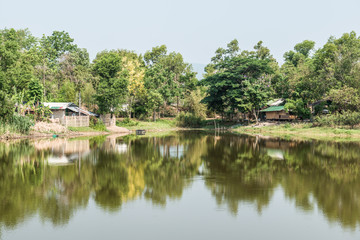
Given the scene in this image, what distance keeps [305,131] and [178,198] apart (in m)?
37.7

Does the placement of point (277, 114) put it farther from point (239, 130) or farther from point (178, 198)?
point (178, 198)

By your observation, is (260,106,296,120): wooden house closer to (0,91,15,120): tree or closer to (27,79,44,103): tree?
(27,79,44,103): tree

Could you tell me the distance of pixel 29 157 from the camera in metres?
22.3

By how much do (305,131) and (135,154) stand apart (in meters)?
30.2

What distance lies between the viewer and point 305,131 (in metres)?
46.4

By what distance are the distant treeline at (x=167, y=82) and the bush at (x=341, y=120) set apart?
65.2 inches

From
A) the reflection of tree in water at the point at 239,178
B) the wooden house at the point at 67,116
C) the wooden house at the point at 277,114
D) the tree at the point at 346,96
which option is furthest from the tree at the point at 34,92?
the tree at the point at 346,96

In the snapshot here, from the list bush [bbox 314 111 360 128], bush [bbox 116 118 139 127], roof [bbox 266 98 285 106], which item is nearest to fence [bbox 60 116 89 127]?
bush [bbox 116 118 139 127]

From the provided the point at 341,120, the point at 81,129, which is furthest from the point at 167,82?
the point at 341,120

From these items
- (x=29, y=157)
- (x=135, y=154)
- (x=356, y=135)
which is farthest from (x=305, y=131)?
(x=29, y=157)

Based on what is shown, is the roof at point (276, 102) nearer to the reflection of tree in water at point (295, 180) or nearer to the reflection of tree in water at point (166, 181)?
the reflection of tree in water at point (295, 180)

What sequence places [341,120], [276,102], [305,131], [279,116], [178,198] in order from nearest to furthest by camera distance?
[178,198]
[341,120]
[305,131]
[279,116]
[276,102]

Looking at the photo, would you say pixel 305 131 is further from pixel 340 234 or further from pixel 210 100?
pixel 340 234

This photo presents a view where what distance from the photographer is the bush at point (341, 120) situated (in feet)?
139
